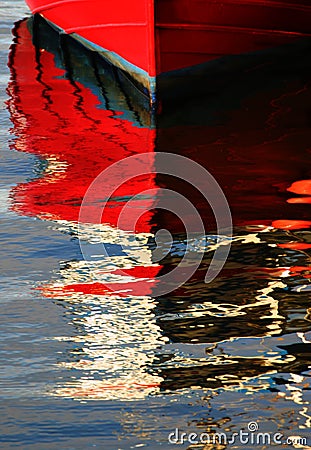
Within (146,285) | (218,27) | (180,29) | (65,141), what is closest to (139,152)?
(65,141)

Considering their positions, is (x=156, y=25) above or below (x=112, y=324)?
above

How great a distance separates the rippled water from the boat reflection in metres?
0.01

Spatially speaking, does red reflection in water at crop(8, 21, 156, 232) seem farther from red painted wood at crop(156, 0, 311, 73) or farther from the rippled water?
red painted wood at crop(156, 0, 311, 73)

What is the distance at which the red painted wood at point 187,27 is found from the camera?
9766 mm

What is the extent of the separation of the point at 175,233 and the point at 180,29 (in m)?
3.90

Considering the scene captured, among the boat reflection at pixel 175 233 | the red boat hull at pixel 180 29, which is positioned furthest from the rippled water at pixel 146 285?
the red boat hull at pixel 180 29

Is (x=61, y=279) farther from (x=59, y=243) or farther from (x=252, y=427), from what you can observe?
(x=252, y=427)

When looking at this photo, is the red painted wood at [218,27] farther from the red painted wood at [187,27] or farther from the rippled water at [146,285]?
the rippled water at [146,285]

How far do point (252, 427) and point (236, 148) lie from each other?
4.62m

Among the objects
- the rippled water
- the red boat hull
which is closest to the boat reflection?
the rippled water

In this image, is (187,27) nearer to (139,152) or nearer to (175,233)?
(139,152)

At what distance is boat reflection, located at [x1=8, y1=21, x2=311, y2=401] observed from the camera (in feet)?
15.2

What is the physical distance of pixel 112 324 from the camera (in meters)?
5.05

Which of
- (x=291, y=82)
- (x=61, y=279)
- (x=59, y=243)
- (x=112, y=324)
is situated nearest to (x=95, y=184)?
(x=59, y=243)
